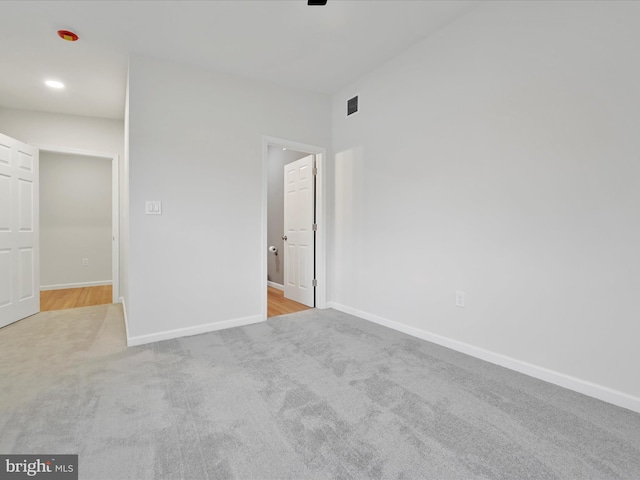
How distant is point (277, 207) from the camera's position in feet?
16.9

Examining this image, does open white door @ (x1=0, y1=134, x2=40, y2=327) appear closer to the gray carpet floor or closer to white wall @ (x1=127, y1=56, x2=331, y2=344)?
the gray carpet floor

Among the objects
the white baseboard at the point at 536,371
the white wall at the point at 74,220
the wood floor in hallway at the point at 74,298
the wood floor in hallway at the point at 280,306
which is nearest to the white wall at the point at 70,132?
the wood floor in hallway at the point at 74,298

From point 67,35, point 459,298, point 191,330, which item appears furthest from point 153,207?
Result: point 459,298

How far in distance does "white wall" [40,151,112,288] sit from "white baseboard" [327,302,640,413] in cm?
554

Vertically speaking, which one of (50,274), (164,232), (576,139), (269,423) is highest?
(576,139)

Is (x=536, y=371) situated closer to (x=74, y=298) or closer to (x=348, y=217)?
(x=348, y=217)

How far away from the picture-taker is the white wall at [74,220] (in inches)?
206

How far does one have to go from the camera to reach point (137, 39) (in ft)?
8.36

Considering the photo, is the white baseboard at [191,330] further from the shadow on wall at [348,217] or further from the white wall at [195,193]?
the shadow on wall at [348,217]

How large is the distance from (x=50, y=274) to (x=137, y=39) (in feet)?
15.6

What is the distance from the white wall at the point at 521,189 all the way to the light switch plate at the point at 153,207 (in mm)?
2146

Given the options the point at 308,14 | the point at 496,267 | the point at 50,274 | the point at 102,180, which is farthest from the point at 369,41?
the point at 50,274

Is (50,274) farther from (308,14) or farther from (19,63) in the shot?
(308,14)

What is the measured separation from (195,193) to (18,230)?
7.43 feet
